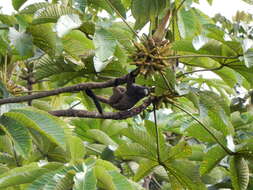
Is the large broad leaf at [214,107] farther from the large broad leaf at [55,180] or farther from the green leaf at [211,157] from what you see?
the large broad leaf at [55,180]

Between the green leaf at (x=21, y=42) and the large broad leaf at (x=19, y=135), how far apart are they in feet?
0.59

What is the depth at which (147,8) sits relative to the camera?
52.6 inches

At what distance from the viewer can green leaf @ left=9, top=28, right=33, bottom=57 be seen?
127cm

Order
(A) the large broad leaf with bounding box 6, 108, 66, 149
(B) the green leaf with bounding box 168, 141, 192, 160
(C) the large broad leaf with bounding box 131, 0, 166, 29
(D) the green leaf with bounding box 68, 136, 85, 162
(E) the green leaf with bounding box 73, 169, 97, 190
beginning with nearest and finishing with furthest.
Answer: (E) the green leaf with bounding box 73, 169, 97, 190
(A) the large broad leaf with bounding box 6, 108, 66, 149
(C) the large broad leaf with bounding box 131, 0, 166, 29
(D) the green leaf with bounding box 68, 136, 85, 162
(B) the green leaf with bounding box 168, 141, 192, 160

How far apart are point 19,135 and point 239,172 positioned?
691mm

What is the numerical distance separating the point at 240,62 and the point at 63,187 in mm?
603

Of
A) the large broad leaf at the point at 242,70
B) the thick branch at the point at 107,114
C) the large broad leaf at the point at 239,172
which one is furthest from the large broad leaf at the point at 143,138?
the large broad leaf at the point at 242,70

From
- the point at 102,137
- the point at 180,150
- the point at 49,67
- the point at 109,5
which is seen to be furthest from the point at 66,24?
the point at 102,137

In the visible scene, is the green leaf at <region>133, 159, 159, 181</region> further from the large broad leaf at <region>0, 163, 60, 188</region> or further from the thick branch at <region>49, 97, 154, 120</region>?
the large broad leaf at <region>0, 163, 60, 188</region>

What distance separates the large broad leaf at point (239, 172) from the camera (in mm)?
1500

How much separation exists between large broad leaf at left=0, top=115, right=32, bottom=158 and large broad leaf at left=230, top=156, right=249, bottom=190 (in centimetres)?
65

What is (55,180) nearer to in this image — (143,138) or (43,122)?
(43,122)

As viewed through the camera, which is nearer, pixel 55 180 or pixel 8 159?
pixel 55 180

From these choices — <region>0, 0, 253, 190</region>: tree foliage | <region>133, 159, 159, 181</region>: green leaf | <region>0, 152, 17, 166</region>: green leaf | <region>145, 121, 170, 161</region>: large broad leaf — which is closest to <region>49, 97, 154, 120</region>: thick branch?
<region>0, 0, 253, 190</region>: tree foliage
